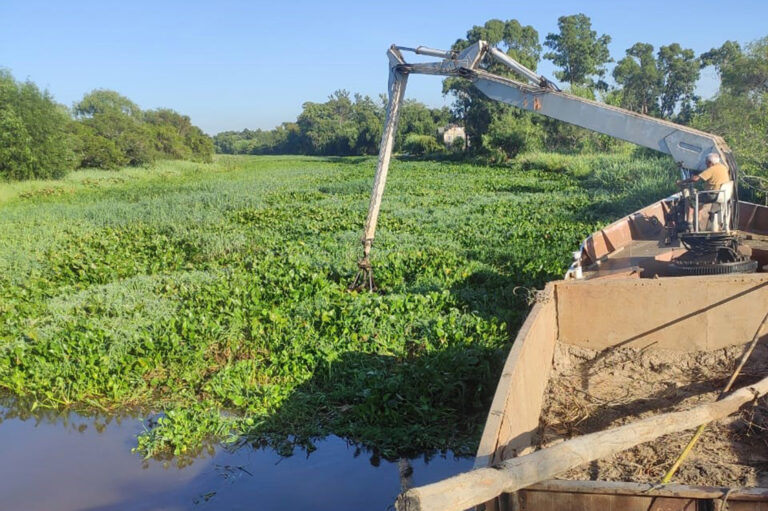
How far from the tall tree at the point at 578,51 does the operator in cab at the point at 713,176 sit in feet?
167

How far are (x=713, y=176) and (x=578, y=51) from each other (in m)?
53.6

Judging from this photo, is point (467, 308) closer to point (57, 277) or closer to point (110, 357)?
point (110, 357)

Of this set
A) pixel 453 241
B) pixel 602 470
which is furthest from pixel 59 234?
pixel 602 470

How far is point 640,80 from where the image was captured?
55.7 m

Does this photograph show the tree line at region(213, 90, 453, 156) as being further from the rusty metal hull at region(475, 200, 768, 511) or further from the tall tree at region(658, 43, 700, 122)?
the rusty metal hull at region(475, 200, 768, 511)

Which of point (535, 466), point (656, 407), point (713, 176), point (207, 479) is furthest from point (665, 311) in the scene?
point (207, 479)

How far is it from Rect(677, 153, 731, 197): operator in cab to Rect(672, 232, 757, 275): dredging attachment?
0.55 metres

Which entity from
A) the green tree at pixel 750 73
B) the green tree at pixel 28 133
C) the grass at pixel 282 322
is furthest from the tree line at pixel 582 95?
the green tree at pixel 28 133

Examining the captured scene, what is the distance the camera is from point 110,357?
7285 millimetres

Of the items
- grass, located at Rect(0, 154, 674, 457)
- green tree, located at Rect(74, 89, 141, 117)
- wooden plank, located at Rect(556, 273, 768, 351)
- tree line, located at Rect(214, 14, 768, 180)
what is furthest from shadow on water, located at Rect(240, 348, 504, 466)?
green tree, located at Rect(74, 89, 141, 117)

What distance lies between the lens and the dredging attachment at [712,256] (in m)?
5.89

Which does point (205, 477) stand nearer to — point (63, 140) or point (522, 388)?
point (522, 388)

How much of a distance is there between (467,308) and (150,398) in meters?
3.92

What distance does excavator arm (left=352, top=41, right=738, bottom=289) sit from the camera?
22.3 feet
